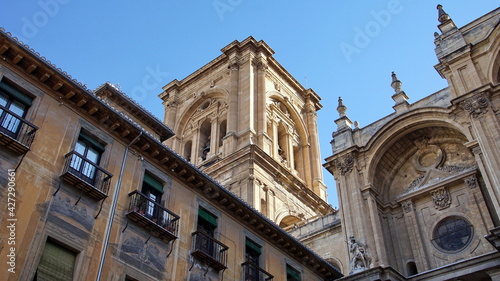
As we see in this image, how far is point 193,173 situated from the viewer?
800 inches

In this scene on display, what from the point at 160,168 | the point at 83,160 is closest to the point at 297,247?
the point at 160,168

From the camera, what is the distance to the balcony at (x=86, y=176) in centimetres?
1570

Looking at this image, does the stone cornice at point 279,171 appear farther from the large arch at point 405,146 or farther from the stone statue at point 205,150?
the large arch at point 405,146

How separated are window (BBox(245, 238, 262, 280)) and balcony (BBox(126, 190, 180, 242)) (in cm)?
391

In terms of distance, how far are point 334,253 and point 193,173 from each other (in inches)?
541

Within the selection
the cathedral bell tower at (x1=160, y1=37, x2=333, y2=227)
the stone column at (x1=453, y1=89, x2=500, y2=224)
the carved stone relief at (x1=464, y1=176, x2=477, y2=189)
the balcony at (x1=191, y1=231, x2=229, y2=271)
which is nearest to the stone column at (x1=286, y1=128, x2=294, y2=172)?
the cathedral bell tower at (x1=160, y1=37, x2=333, y2=227)

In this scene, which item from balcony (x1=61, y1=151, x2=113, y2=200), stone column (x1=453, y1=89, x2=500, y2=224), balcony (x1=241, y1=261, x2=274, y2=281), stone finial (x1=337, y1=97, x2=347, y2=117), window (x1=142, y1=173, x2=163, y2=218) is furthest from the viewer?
stone finial (x1=337, y1=97, x2=347, y2=117)

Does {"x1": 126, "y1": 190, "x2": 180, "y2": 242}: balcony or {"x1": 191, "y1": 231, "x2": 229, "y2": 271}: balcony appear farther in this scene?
{"x1": 191, "y1": 231, "x2": 229, "y2": 271}: balcony

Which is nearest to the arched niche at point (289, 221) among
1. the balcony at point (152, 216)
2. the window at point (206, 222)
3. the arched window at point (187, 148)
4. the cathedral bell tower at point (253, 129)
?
the cathedral bell tower at point (253, 129)

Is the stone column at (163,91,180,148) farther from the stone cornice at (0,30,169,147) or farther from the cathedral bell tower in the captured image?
the stone cornice at (0,30,169,147)

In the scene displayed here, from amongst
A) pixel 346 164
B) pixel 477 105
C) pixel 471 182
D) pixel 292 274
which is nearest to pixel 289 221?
pixel 346 164

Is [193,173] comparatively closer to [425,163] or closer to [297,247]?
[297,247]

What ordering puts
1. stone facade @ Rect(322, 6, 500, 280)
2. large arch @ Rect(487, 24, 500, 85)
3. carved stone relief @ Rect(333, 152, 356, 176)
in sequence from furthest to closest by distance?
carved stone relief @ Rect(333, 152, 356, 176), large arch @ Rect(487, 24, 500, 85), stone facade @ Rect(322, 6, 500, 280)

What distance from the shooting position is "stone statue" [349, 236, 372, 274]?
24.7 m
